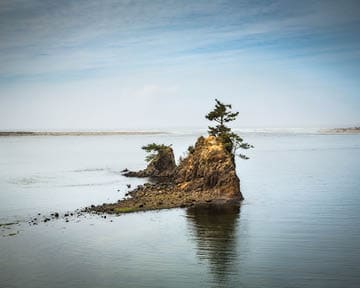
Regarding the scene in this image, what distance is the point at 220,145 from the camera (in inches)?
3302

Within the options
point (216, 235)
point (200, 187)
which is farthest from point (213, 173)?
point (216, 235)

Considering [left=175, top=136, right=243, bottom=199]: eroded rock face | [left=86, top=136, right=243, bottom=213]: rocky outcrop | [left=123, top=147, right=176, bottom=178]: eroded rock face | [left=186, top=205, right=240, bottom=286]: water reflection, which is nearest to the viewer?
[left=186, top=205, right=240, bottom=286]: water reflection

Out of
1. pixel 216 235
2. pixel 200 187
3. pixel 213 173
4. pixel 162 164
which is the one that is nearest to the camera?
pixel 216 235

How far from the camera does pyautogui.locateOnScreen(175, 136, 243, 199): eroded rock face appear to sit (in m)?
80.9

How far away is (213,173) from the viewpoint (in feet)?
267

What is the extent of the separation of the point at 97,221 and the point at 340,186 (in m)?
60.0

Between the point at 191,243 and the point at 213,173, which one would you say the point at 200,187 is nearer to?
the point at 213,173

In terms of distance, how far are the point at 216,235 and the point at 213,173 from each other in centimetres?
2149

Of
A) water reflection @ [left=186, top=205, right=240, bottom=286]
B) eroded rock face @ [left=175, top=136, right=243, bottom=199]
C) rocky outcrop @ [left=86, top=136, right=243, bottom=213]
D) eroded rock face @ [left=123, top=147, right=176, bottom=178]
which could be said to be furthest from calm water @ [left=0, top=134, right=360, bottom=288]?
eroded rock face @ [left=123, top=147, right=176, bottom=178]

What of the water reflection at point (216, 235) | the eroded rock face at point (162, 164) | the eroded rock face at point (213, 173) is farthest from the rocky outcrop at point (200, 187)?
the eroded rock face at point (162, 164)

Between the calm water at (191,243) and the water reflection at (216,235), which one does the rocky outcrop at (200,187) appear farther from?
the calm water at (191,243)

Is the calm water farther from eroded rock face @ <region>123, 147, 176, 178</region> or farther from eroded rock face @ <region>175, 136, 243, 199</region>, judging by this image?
eroded rock face @ <region>123, 147, 176, 178</region>

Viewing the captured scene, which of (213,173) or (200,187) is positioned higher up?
(213,173)

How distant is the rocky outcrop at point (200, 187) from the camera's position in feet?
258
